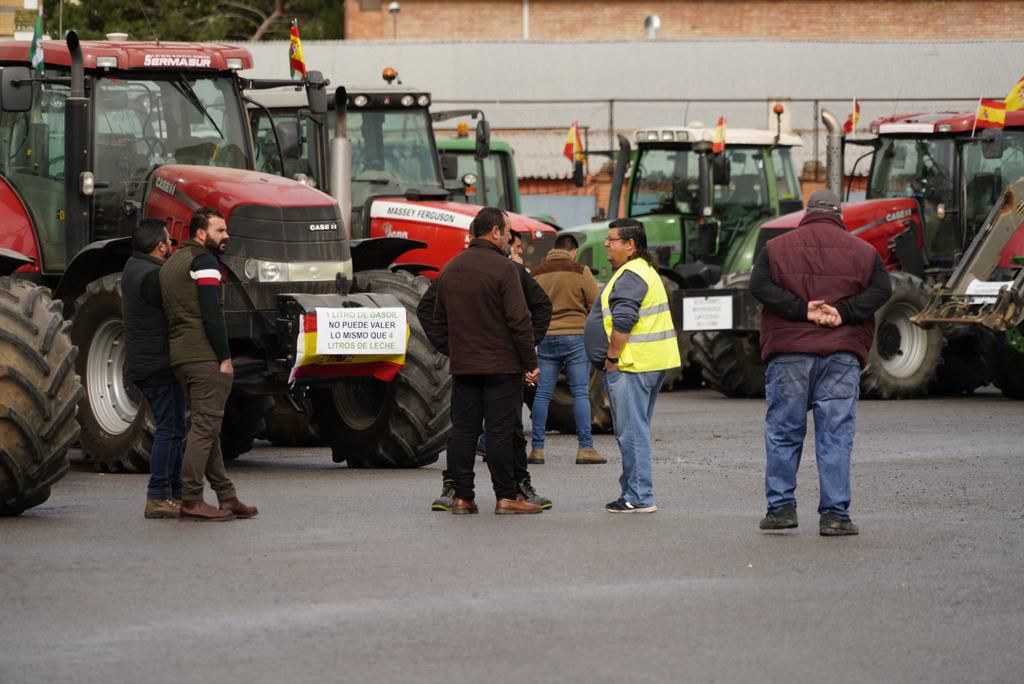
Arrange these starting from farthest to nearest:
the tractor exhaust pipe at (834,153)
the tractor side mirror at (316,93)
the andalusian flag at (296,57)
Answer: the tractor exhaust pipe at (834,153), the andalusian flag at (296,57), the tractor side mirror at (316,93)

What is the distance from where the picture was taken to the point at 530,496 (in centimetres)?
1223

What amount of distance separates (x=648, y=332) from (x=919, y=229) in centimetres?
1097

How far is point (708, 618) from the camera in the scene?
27.4ft

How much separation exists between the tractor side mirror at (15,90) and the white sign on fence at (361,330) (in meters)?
2.56

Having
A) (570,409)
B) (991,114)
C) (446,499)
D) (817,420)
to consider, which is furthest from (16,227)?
(991,114)

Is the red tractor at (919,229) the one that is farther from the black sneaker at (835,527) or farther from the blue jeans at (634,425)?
the black sneaker at (835,527)

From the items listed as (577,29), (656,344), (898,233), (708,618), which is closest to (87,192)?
(656,344)

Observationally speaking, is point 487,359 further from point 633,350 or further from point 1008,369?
point 1008,369

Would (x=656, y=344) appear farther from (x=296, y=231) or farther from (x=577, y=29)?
(x=577, y=29)

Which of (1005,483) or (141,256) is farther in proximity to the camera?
(1005,483)

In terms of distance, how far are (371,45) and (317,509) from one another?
28.8 metres

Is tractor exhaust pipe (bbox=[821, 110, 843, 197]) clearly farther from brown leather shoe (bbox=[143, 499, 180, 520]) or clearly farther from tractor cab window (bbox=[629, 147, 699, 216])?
brown leather shoe (bbox=[143, 499, 180, 520])

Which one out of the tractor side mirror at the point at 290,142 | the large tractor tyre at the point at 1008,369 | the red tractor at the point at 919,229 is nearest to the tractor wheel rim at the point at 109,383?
the tractor side mirror at the point at 290,142

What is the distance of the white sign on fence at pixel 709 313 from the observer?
20469 millimetres
